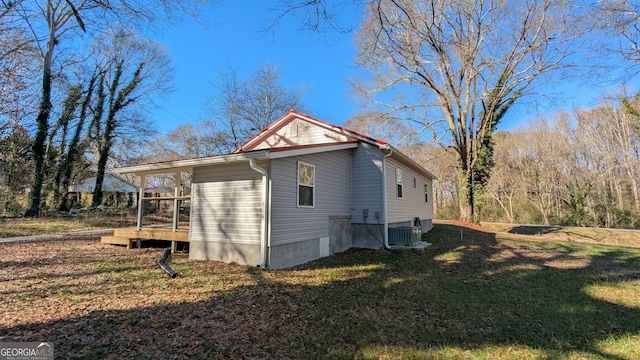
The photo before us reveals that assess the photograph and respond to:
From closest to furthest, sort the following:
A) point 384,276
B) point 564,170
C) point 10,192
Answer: point 384,276 → point 10,192 → point 564,170

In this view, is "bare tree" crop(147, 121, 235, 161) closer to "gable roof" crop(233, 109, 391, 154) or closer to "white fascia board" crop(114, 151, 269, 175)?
"gable roof" crop(233, 109, 391, 154)

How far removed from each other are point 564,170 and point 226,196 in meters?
26.6

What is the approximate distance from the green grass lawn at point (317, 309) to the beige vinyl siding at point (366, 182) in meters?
2.67

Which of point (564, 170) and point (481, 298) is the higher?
point (564, 170)

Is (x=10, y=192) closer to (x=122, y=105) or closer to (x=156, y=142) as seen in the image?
(x=122, y=105)

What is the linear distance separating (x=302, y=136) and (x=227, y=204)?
5.44 m

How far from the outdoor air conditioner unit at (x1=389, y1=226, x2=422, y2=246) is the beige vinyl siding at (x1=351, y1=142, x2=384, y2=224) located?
2.66 feet

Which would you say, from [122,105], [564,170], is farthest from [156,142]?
[564,170]

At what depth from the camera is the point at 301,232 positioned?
784cm

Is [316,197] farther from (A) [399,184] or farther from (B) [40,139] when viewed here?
(B) [40,139]

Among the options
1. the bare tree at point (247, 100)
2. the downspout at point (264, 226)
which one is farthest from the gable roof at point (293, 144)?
the bare tree at point (247, 100)

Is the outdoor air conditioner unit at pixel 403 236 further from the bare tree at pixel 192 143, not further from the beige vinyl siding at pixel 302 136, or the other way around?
the bare tree at pixel 192 143

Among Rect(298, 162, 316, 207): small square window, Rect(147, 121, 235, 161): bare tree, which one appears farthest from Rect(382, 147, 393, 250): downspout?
Rect(147, 121, 235, 161): bare tree

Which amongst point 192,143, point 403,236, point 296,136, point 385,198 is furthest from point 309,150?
point 192,143
